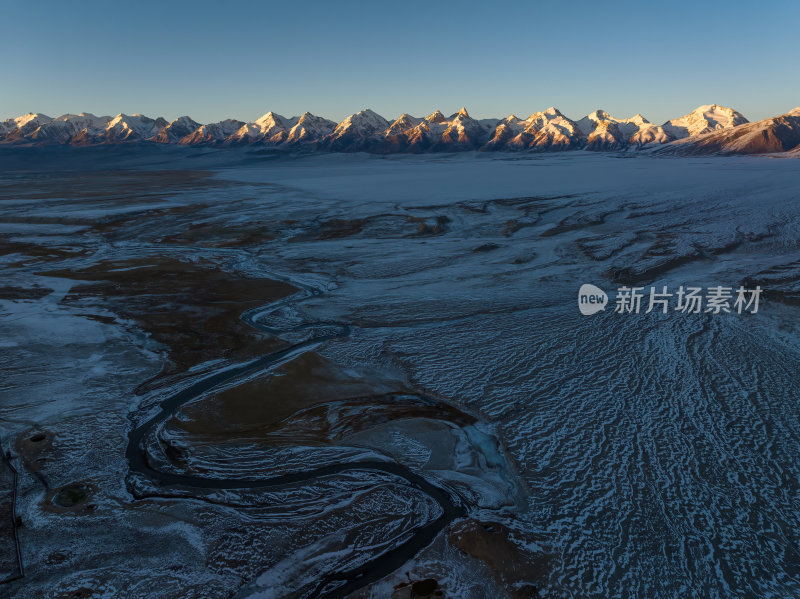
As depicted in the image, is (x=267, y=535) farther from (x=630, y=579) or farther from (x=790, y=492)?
(x=790, y=492)

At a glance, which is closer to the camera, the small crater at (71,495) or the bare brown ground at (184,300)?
the small crater at (71,495)

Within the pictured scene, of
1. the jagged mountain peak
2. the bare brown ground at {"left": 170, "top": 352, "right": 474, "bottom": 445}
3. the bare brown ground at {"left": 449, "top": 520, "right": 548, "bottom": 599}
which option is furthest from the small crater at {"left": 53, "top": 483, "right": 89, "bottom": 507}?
the jagged mountain peak

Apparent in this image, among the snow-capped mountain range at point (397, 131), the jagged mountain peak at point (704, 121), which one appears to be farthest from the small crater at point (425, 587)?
the jagged mountain peak at point (704, 121)

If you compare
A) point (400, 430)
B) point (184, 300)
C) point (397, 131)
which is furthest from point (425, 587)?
point (397, 131)

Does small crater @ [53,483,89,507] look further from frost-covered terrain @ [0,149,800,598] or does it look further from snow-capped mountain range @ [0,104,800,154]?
snow-capped mountain range @ [0,104,800,154]

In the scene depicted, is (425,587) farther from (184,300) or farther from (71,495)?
(184,300)

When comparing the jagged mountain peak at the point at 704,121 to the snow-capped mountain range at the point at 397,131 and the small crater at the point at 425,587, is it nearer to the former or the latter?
the snow-capped mountain range at the point at 397,131

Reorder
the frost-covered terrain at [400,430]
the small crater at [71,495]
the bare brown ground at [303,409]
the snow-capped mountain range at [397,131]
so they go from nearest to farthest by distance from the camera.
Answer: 1. the frost-covered terrain at [400,430]
2. the small crater at [71,495]
3. the bare brown ground at [303,409]
4. the snow-capped mountain range at [397,131]
